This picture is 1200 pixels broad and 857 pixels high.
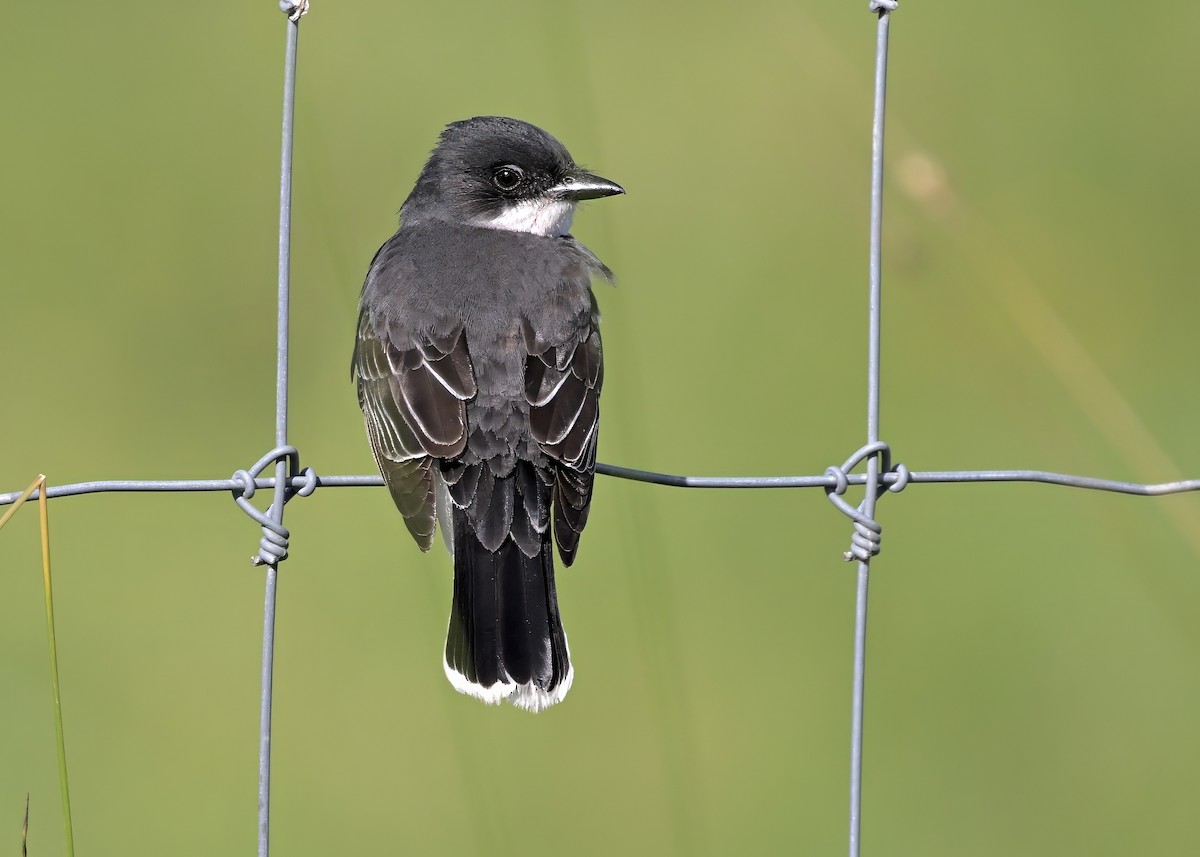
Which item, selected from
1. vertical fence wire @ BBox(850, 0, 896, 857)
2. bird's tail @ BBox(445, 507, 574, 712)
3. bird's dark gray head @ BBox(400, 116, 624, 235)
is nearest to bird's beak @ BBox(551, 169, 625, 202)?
bird's dark gray head @ BBox(400, 116, 624, 235)

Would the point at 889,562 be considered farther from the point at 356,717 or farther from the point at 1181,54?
the point at 1181,54

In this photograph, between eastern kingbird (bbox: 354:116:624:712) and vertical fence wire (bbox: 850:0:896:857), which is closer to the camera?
vertical fence wire (bbox: 850:0:896:857)

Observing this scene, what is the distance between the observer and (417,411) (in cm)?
433

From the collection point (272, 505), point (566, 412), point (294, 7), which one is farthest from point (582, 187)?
point (272, 505)

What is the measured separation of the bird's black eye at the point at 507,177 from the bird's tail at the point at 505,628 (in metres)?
1.46

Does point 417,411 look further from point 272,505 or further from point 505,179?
point 505,179

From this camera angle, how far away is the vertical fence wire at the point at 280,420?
3.18m

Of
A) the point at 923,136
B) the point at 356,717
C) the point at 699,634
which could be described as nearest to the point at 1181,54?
the point at 923,136

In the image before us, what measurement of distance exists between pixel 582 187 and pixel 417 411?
3.85ft

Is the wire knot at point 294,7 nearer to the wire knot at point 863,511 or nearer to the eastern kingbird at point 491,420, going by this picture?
the eastern kingbird at point 491,420

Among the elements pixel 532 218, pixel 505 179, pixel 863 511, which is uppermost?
pixel 505 179

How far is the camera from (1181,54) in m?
7.46

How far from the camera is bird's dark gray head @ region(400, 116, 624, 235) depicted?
5180 millimetres

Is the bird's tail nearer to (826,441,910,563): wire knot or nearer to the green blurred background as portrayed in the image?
(826,441,910,563): wire knot
